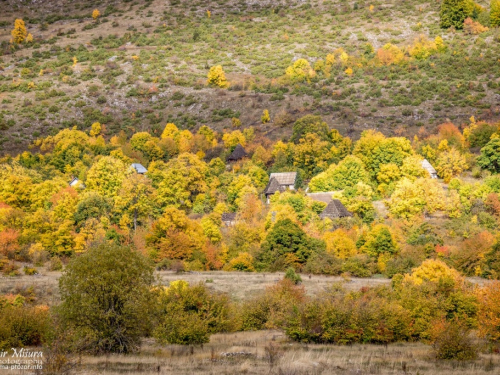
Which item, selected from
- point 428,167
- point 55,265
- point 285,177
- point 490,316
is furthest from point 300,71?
point 490,316

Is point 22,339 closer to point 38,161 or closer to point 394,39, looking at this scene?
point 38,161

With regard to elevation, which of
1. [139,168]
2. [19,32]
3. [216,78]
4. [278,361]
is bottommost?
[19,32]

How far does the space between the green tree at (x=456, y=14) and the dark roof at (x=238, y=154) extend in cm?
7376

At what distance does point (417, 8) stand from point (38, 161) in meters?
111

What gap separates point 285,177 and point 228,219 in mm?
15273

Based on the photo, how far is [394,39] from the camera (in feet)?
522

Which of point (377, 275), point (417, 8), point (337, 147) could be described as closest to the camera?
point (377, 275)

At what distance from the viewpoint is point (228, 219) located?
79.0 metres

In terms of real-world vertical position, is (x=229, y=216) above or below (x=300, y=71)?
above

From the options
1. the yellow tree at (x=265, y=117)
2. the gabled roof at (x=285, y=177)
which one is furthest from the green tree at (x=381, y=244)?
the yellow tree at (x=265, y=117)

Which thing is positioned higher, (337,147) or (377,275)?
(377,275)

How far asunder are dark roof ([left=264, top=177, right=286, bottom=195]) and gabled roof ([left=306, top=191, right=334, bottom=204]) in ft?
16.7

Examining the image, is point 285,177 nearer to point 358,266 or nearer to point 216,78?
point 358,266

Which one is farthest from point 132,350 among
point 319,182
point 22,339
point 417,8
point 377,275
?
point 417,8
